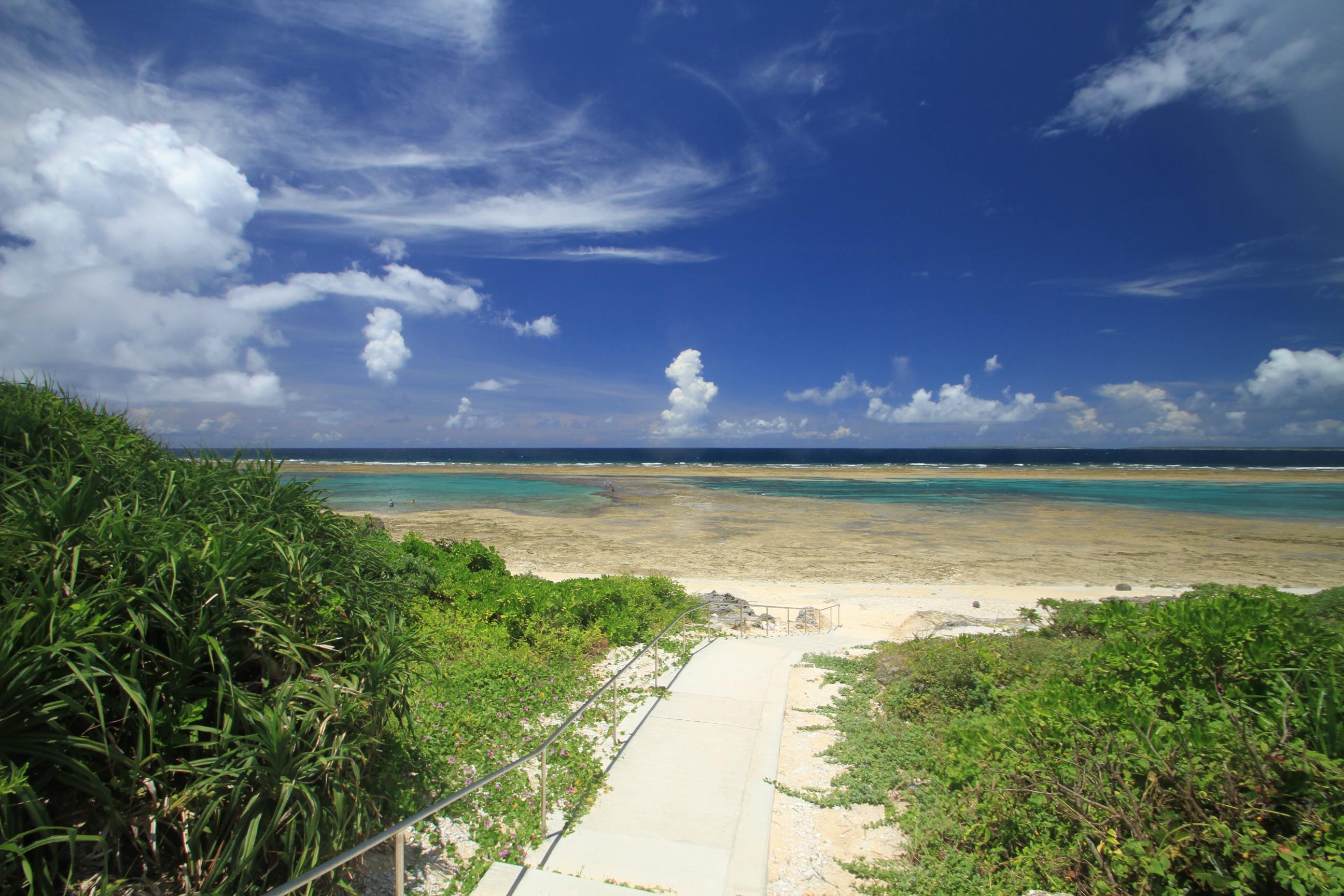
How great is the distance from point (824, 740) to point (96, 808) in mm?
7178

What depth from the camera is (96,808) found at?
3.08m

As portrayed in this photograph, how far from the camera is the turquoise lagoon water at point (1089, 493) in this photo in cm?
4934

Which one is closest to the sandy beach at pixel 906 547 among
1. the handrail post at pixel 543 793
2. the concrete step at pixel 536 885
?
the handrail post at pixel 543 793

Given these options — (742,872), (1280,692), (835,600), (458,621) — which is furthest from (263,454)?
(835,600)

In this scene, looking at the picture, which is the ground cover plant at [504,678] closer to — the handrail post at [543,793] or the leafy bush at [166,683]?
the handrail post at [543,793]

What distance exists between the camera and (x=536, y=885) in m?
4.46

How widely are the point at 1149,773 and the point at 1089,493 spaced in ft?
231

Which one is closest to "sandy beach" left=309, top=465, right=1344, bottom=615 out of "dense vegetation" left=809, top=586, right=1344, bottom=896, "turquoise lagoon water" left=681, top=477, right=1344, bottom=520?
"turquoise lagoon water" left=681, top=477, right=1344, bottom=520

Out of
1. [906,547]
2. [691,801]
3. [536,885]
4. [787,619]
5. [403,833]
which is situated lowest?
[906,547]

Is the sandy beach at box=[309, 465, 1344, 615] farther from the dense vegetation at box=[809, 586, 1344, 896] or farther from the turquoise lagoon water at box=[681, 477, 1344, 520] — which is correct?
the dense vegetation at box=[809, 586, 1344, 896]

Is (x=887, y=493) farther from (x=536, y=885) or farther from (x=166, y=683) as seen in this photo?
(x=166, y=683)

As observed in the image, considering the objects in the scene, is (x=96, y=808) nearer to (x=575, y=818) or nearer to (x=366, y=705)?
(x=366, y=705)

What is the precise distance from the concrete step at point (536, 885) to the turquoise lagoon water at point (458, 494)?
3467cm

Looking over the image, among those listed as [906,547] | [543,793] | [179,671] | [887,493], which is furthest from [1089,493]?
[179,671]
